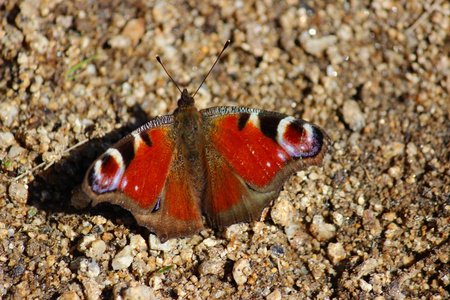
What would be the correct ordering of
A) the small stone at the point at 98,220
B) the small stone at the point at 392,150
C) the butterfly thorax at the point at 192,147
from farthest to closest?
the small stone at the point at 392,150, the small stone at the point at 98,220, the butterfly thorax at the point at 192,147

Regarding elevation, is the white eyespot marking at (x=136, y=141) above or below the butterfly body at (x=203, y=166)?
above

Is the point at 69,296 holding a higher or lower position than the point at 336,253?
higher

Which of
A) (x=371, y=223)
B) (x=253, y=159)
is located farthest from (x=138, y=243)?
(x=371, y=223)

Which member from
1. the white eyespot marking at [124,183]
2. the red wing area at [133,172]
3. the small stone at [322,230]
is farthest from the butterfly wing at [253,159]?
the white eyespot marking at [124,183]

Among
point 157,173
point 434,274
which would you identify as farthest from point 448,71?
point 157,173

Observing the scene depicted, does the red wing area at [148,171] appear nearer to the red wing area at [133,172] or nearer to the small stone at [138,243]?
the red wing area at [133,172]

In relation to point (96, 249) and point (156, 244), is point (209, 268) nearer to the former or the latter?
point (156, 244)

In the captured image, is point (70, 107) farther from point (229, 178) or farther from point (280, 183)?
point (280, 183)
